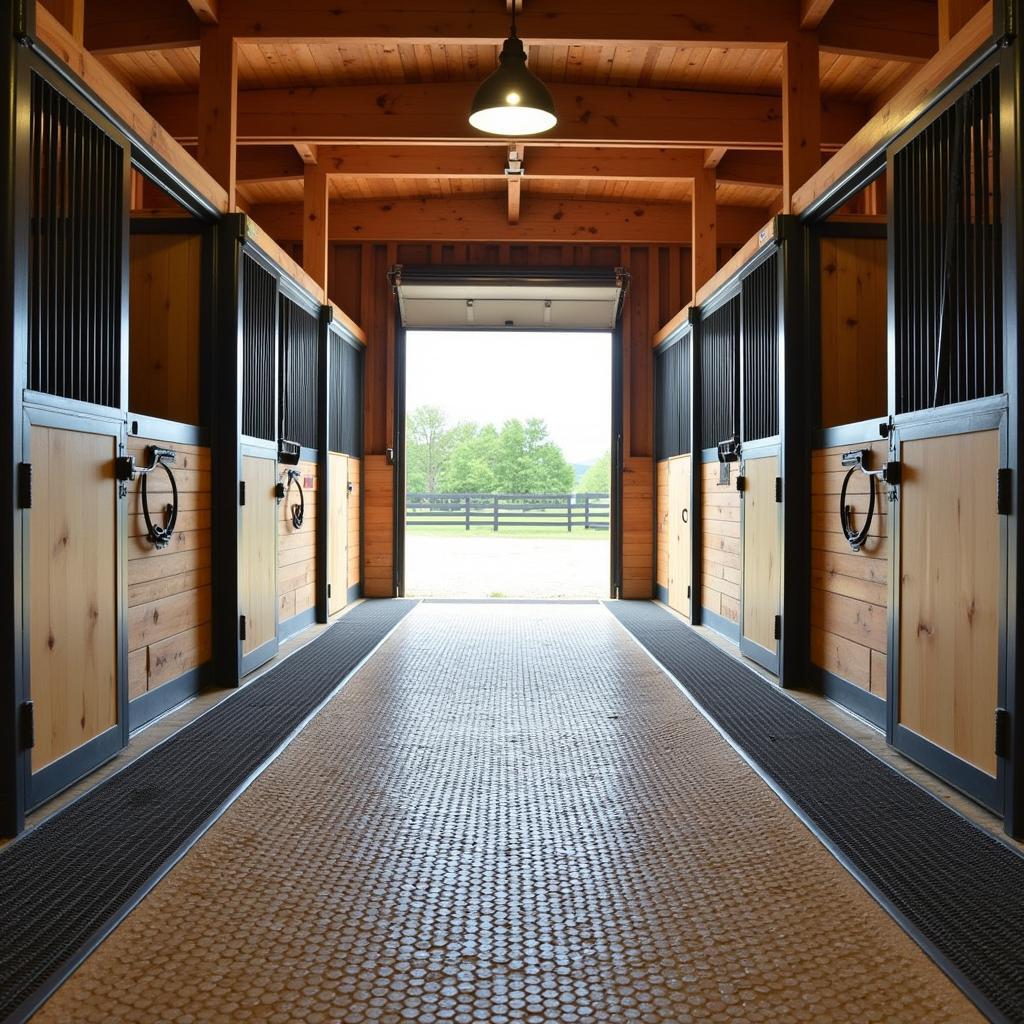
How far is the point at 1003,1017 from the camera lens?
1.39 meters

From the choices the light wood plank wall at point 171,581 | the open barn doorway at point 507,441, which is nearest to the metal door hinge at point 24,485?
the light wood plank wall at point 171,581

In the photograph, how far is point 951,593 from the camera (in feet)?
8.25

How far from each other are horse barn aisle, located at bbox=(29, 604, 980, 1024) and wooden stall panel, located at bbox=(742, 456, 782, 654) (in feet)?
4.38

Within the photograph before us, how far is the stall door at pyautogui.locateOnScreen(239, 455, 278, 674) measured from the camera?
4137mm

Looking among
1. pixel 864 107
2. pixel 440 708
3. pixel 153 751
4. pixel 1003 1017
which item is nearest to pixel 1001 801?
pixel 1003 1017

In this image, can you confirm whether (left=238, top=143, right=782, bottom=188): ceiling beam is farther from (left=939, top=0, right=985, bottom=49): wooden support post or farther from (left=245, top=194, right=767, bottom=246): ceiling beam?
(left=939, top=0, right=985, bottom=49): wooden support post

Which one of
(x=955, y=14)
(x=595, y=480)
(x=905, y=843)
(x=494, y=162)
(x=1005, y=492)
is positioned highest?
(x=494, y=162)

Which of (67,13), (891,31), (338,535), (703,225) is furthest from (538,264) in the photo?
(67,13)

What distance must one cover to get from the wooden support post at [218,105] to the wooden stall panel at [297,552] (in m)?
1.56

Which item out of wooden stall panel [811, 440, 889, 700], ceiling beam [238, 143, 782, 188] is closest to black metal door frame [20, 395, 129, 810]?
wooden stall panel [811, 440, 889, 700]

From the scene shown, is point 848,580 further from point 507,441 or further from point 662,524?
point 507,441

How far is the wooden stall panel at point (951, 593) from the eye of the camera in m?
2.31

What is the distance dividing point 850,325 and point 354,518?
14.2 feet

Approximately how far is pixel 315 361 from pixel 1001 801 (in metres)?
4.80
